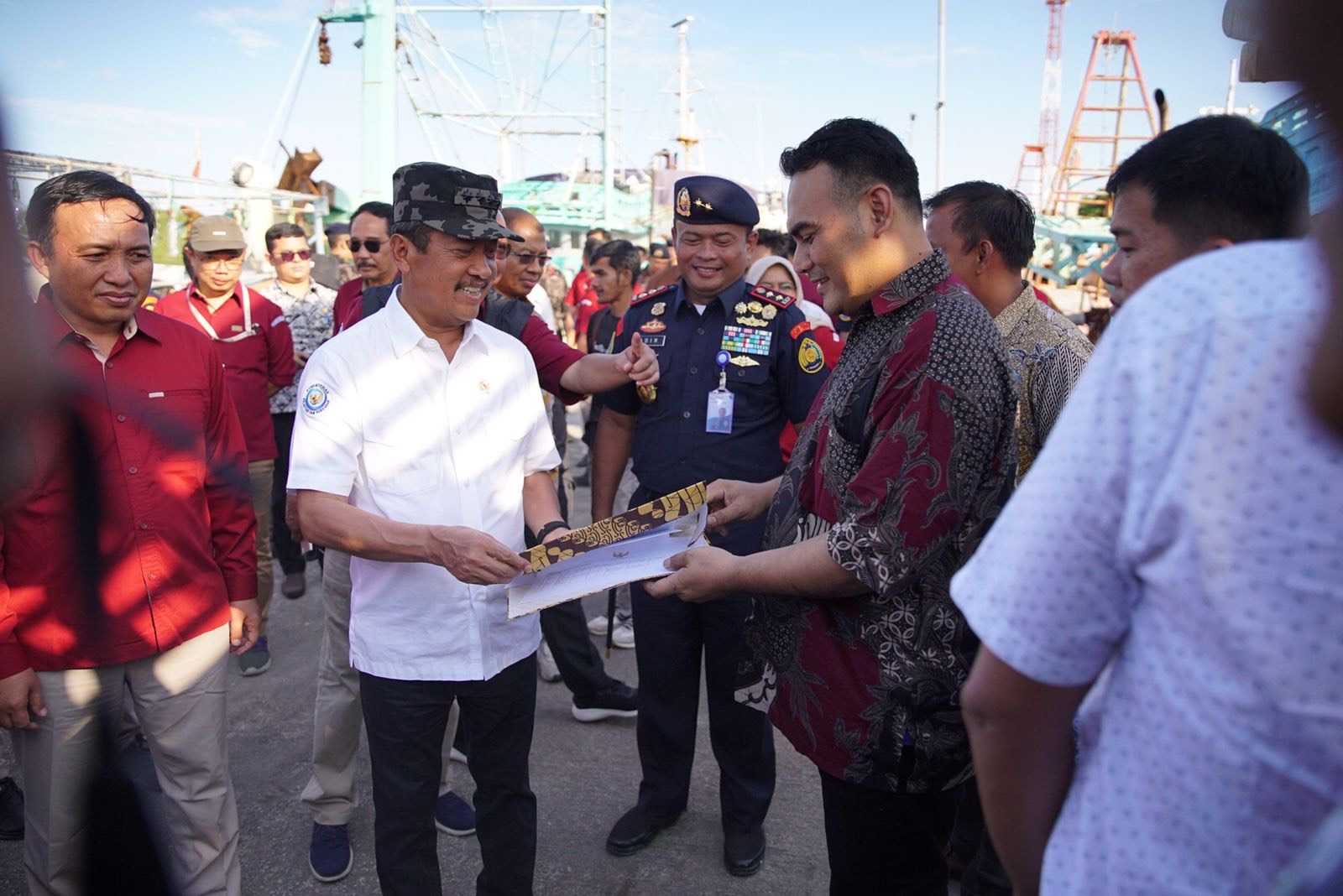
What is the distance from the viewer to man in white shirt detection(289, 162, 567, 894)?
7.51ft

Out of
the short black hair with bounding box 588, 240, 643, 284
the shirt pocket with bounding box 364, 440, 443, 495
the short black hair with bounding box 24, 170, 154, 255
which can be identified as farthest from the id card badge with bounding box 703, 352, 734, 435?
the short black hair with bounding box 588, 240, 643, 284

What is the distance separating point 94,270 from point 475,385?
1070 mm

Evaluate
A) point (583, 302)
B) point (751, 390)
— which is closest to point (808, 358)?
point (751, 390)

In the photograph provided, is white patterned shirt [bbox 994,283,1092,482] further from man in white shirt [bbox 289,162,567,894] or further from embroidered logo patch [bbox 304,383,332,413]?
embroidered logo patch [bbox 304,383,332,413]

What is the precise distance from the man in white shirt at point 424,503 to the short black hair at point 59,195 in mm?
819

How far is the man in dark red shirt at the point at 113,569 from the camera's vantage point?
229 centimetres

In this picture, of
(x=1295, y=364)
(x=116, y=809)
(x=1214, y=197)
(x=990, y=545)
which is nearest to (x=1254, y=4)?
(x=1295, y=364)

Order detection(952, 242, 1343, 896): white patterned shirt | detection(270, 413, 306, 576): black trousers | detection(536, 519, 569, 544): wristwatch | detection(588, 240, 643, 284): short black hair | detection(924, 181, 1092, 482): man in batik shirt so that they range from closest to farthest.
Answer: detection(952, 242, 1343, 896): white patterned shirt, detection(536, 519, 569, 544): wristwatch, detection(924, 181, 1092, 482): man in batik shirt, detection(270, 413, 306, 576): black trousers, detection(588, 240, 643, 284): short black hair

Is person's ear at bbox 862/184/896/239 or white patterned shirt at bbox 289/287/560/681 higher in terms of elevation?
person's ear at bbox 862/184/896/239

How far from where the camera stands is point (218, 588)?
2617mm

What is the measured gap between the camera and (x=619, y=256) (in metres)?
7.04

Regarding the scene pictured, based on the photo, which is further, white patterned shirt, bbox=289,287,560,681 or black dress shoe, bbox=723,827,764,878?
black dress shoe, bbox=723,827,764,878

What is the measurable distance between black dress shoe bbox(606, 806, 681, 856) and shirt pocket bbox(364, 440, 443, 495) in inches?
64.2

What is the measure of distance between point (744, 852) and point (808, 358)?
1.80 meters
